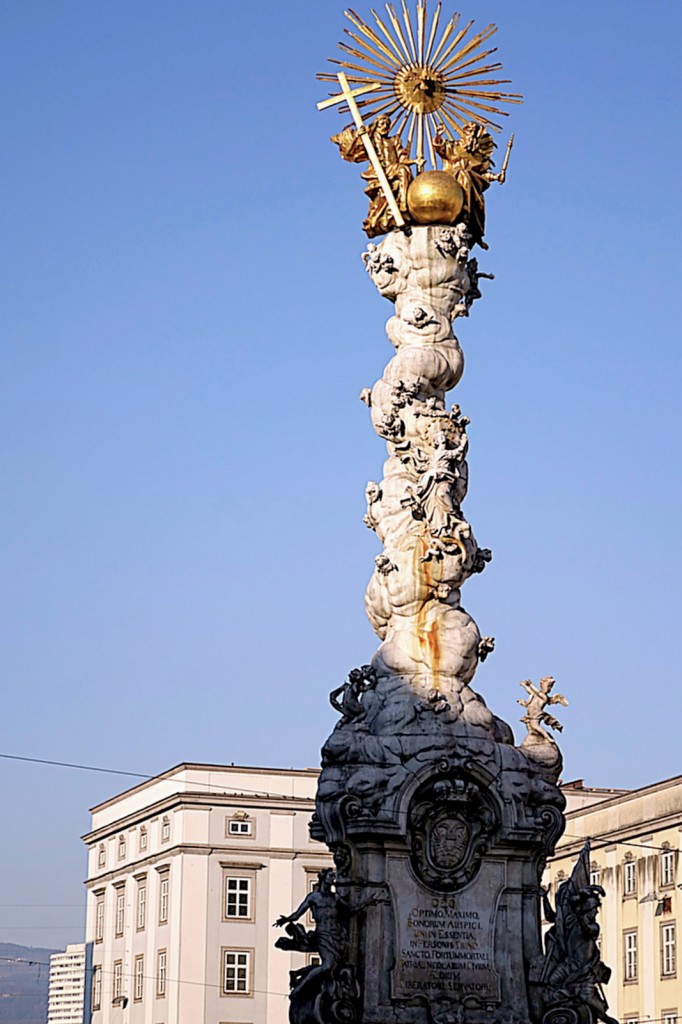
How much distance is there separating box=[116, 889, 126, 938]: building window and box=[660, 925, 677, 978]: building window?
24.5 m

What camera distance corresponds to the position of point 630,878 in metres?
54.8

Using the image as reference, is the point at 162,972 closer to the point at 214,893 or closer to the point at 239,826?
the point at 214,893

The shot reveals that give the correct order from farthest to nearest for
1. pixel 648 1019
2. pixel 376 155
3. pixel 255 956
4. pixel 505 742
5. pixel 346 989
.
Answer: pixel 255 956, pixel 648 1019, pixel 376 155, pixel 505 742, pixel 346 989

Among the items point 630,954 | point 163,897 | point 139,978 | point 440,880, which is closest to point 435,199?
point 440,880

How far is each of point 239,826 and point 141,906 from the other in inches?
222

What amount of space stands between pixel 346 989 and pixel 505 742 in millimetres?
3569

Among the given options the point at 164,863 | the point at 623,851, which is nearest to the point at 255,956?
the point at 164,863

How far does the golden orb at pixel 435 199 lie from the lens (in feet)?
84.9

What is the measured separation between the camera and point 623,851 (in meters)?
55.2

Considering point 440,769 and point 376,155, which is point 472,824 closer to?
point 440,769

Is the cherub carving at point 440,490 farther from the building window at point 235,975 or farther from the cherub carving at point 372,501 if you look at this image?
the building window at point 235,975

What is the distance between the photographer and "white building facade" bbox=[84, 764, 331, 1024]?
211 feet

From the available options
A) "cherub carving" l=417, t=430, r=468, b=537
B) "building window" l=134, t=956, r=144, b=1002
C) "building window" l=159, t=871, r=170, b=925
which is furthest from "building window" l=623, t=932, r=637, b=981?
"cherub carving" l=417, t=430, r=468, b=537

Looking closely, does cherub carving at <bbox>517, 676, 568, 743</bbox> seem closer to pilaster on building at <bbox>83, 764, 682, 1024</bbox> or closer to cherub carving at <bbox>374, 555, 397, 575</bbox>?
cherub carving at <bbox>374, 555, 397, 575</bbox>
